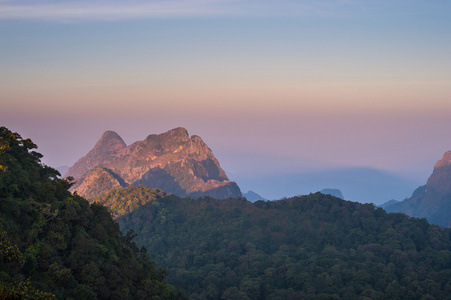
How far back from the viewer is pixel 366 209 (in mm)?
102938

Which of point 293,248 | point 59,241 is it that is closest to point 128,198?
point 293,248

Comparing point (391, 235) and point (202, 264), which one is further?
point (391, 235)

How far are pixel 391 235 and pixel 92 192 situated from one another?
4608 inches

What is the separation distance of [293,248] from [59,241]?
57.8 metres

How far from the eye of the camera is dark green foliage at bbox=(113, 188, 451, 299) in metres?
68.2

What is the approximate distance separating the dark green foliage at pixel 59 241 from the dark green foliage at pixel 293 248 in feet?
74.5

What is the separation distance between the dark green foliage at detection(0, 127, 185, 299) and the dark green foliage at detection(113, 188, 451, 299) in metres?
22.7

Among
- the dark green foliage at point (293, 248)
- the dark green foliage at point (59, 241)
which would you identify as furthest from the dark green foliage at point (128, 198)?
the dark green foliage at point (59, 241)

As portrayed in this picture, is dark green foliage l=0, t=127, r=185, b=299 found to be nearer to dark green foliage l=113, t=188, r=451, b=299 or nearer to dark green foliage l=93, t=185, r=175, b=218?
dark green foliage l=113, t=188, r=451, b=299

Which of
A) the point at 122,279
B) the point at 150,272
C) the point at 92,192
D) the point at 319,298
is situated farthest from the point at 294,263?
the point at 92,192

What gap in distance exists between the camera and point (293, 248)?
91.8 m

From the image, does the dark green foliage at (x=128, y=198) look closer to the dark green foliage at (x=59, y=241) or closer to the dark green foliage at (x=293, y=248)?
the dark green foliage at (x=293, y=248)

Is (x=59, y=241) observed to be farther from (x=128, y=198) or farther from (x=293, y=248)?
(x=128, y=198)

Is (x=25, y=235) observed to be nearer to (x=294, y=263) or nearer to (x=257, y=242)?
(x=294, y=263)
